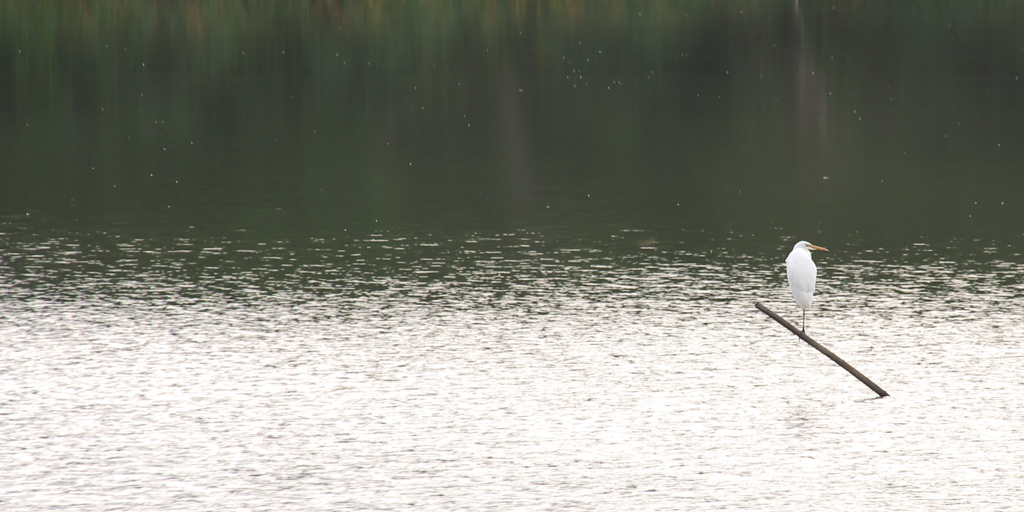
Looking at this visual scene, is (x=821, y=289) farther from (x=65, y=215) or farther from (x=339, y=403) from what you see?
(x=65, y=215)

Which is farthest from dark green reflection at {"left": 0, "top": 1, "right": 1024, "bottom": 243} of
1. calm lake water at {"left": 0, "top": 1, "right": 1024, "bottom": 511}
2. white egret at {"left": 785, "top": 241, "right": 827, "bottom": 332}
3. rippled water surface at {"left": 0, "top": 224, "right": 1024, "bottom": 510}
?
white egret at {"left": 785, "top": 241, "right": 827, "bottom": 332}

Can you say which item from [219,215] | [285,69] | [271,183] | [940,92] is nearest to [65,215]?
[219,215]

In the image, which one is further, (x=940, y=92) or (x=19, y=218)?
(x=940, y=92)

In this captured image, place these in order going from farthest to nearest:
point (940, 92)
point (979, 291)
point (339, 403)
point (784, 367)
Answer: point (940, 92)
point (979, 291)
point (784, 367)
point (339, 403)

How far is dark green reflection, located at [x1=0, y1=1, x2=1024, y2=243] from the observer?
24.9m

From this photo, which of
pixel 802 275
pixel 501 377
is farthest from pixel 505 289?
pixel 802 275

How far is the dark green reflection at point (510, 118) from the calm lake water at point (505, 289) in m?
0.16

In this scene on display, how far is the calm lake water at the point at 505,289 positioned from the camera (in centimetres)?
1206

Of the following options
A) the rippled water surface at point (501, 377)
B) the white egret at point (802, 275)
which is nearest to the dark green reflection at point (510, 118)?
the rippled water surface at point (501, 377)

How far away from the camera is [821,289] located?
18.7 metres

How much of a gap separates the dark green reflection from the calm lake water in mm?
161

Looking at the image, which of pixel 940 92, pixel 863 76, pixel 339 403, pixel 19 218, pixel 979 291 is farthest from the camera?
pixel 863 76

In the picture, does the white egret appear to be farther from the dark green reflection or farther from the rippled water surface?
the dark green reflection

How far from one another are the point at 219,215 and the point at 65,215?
2.38 m
